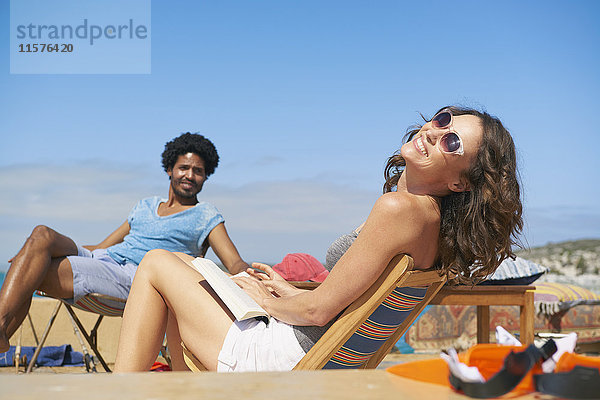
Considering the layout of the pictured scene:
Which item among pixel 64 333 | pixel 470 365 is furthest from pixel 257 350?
pixel 64 333

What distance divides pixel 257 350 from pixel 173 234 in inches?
113

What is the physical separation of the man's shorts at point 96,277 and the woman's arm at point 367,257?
7.64 ft

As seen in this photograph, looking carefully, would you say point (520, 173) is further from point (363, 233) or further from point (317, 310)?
point (317, 310)

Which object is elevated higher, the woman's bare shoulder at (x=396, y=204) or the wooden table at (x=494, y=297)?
the woman's bare shoulder at (x=396, y=204)

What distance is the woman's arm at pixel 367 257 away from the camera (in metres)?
1.88

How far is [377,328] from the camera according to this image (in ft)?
6.94

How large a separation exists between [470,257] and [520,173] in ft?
1.20

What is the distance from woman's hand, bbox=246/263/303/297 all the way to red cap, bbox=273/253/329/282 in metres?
1.00

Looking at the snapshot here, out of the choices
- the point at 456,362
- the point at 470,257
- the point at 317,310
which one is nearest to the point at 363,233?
the point at 317,310

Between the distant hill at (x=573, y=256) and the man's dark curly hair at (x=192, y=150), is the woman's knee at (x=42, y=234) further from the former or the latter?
the distant hill at (x=573, y=256)

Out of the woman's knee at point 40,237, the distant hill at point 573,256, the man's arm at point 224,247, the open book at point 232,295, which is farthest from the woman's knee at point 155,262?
the distant hill at point 573,256

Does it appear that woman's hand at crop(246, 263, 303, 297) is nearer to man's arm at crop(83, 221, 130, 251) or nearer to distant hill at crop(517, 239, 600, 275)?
man's arm at crop(83, 221, 130, 251)

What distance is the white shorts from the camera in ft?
6.59

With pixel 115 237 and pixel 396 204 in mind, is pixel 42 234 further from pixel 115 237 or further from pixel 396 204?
pixel 396 204
